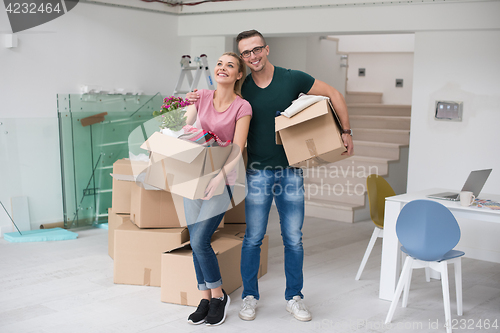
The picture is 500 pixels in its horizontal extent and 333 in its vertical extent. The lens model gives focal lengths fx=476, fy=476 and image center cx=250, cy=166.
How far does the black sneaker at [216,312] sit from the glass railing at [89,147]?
2529 mm

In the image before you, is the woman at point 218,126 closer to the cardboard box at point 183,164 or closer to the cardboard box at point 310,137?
the cardboard box at point 183,164

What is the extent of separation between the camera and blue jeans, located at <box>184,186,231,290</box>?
228 cm

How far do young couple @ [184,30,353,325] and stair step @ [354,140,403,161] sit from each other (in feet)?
11.8

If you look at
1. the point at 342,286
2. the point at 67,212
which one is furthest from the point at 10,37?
the point at 342,286

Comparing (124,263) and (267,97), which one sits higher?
(267,97)

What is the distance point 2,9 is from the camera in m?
4.07

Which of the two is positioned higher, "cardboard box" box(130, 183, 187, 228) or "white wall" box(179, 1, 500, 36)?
"white wall" box(179, 1, 500, 36)

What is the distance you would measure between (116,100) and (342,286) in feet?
9.87

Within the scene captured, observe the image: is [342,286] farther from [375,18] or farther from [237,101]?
[375,18]

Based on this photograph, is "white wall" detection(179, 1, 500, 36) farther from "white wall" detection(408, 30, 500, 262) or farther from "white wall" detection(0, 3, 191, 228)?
"white wall" detection(0, 3, 191, 228)

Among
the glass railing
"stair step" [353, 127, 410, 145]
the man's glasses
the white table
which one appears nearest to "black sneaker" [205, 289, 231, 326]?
the white table

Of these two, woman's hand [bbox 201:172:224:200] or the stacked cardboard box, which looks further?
the stacked cardboard box

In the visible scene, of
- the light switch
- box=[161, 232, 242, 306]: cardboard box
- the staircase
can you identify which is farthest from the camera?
the staircase

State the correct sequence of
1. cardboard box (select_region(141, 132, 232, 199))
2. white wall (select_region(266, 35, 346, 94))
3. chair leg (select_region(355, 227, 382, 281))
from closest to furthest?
1. cardboard box (select_region(141, 132, 232, 199))
2. chair leg (select_region(355, 227, 382, 281))
3. white wall (select_region(266, 35, 346, 94))
